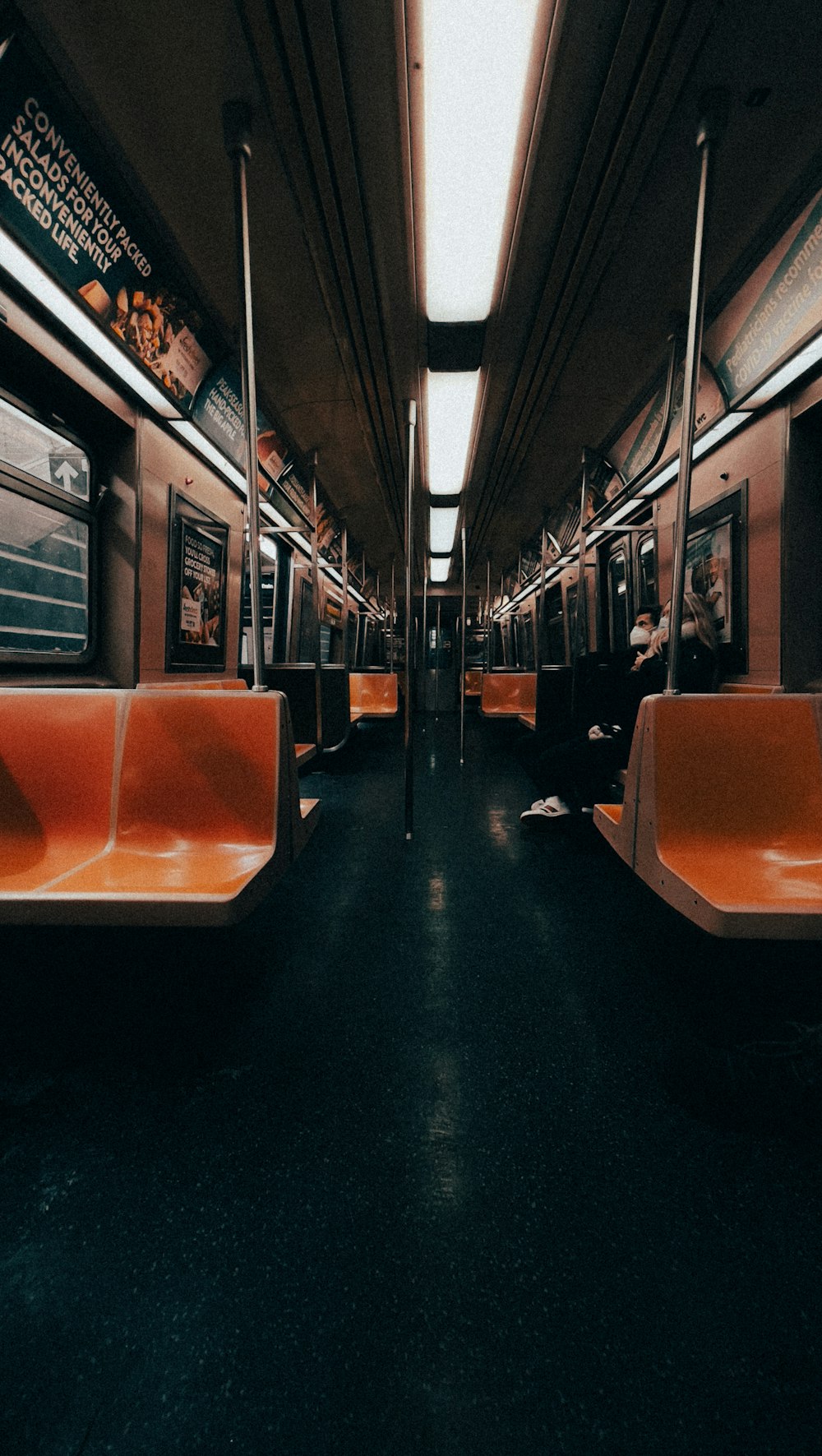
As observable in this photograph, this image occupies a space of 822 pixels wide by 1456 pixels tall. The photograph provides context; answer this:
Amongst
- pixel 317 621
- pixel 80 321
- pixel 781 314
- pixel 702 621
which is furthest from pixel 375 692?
pixel 781 314

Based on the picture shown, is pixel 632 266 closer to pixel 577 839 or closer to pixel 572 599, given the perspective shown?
pixel 577 839

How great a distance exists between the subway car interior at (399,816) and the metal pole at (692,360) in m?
0.02

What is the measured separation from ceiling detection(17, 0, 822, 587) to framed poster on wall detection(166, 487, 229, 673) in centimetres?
118

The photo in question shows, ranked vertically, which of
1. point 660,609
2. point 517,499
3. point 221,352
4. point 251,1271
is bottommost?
point 251,1271

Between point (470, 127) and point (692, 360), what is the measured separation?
5.12 ft

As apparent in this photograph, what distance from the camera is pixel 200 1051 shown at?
1.33 metres

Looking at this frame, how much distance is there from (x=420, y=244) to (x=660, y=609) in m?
2.99

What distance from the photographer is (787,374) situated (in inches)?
110

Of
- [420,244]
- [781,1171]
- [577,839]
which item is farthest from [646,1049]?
[420,244]

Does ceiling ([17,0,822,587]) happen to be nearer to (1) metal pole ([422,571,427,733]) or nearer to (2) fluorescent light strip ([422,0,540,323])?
(2) fluorescent light strip ([422,0,540,323])

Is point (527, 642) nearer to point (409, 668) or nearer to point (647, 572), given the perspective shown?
point (647, 572)

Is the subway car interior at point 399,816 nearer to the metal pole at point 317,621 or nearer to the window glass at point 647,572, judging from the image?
the metal pole at point 317,621

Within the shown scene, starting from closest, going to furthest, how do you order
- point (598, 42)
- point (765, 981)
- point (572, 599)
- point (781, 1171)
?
point (781, 1171) → point (765, 981) → point (598, 42) → point (572, 599)

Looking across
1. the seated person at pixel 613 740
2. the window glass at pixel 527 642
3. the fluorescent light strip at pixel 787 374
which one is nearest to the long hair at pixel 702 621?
the seated person at pixel 613 740
